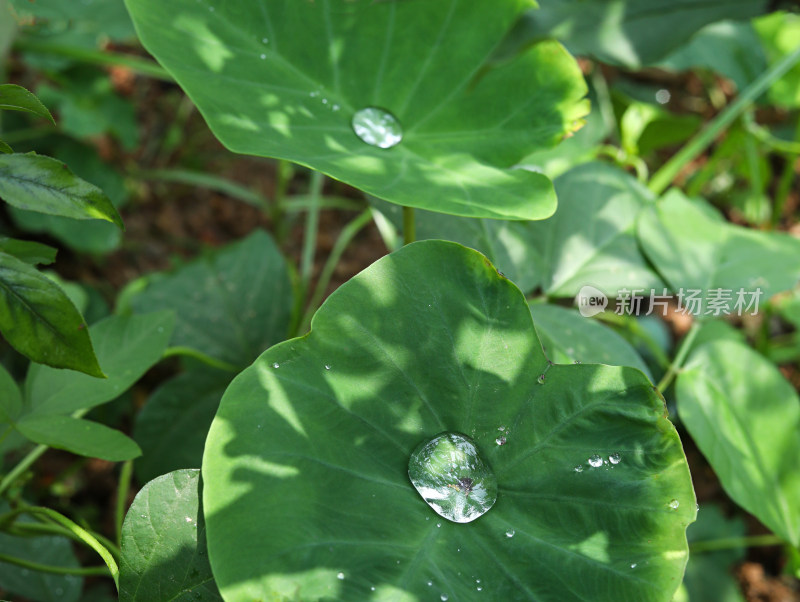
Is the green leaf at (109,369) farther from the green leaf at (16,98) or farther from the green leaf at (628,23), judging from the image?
the green leaf at (628,23)

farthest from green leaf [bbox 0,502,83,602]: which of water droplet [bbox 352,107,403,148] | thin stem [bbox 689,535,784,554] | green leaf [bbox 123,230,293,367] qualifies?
thin stem [bbox 689,535,784,554]

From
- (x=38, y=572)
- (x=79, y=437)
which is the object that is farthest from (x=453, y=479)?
(x=38, y=572)

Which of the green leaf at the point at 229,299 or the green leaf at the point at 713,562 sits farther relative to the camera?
the green leaf at the point at 713,562

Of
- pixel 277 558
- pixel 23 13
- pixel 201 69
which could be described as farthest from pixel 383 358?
pixel 23 13

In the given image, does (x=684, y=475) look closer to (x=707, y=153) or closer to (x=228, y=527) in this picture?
(x=228, y=527)

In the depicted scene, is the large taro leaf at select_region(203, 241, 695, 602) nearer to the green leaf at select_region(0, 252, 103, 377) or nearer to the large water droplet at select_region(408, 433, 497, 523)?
the large water droplet at select_region(408, 433, 497, 523)

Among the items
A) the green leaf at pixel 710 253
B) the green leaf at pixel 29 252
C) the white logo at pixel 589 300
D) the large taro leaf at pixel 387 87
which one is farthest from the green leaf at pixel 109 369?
the green leaf at pixel 710 253

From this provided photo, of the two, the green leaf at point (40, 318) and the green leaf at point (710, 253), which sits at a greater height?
the green leaf at point (40, 318)

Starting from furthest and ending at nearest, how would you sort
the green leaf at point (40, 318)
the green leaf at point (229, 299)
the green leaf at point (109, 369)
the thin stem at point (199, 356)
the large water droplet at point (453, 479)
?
the green leaf at point (229, 299)
the thin stem at point (199, 356)
the green leaf at point (109, 369)
the large water droplet at point (453, 479)
the green leaf at point (40, 318)
